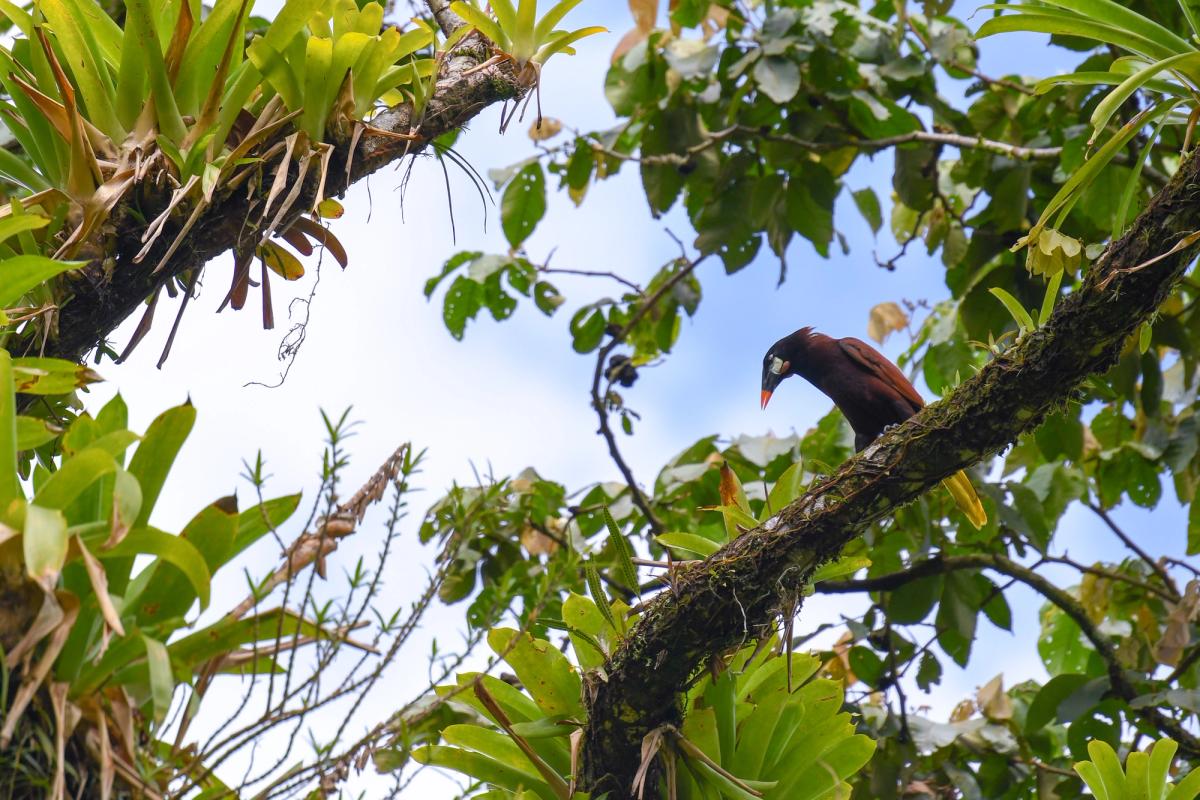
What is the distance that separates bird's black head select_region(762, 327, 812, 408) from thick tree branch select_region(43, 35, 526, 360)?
6.52 ft

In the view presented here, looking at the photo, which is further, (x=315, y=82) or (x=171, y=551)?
(x=315, y=82)

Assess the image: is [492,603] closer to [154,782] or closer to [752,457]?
[154,782]

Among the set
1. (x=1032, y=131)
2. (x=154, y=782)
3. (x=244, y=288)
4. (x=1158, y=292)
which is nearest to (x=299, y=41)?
(x=244, y=288)

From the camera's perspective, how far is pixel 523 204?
4.72m

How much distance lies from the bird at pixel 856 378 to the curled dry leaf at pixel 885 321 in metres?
1.58

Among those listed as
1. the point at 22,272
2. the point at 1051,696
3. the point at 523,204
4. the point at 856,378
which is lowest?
the point at 22,272

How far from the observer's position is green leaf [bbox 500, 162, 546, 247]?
4699 mm

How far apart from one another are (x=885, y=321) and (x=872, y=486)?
377cm

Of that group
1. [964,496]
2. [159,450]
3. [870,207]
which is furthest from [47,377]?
[870,207]

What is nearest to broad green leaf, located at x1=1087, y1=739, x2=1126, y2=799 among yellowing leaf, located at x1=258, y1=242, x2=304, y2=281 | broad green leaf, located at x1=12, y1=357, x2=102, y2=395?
yellowing leaf, located at x1=258, y1=242, x2=304, y2=281

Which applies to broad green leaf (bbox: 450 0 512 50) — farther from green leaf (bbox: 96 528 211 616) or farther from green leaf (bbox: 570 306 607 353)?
green leaf (bbox: 570 306 607 353)

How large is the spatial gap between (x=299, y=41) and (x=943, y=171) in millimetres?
3984

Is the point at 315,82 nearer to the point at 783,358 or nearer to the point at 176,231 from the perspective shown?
the point at 176,231

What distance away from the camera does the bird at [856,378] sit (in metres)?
3.61
